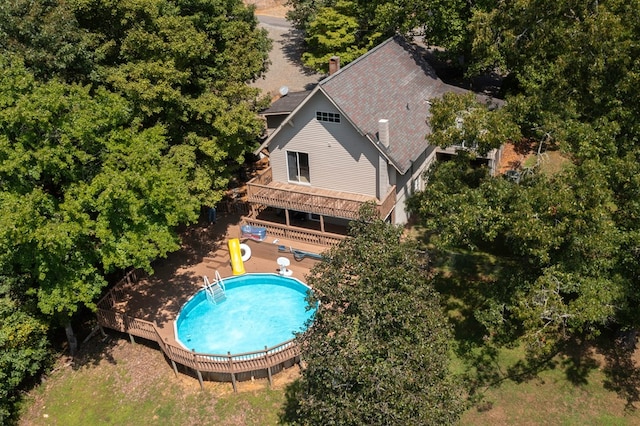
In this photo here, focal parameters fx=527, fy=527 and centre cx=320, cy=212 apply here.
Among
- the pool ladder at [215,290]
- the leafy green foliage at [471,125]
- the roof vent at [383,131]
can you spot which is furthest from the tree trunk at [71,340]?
the leafy green foliage at [471,125]

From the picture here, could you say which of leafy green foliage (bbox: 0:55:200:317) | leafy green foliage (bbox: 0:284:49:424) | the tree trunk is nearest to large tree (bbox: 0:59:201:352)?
leafy green foliage (bbox: 0:55:200:317)

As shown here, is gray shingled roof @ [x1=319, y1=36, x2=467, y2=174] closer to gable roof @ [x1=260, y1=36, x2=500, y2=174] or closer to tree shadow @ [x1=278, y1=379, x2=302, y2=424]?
gable roof @ [x1=260, y1=36, x2=500, y2=174]

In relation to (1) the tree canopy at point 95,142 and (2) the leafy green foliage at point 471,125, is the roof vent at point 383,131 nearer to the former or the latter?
(2) the leafy green foliage at point 471,125

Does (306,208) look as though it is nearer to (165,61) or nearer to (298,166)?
(298,166)

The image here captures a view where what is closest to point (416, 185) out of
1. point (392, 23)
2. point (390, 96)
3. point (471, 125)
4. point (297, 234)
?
point (390, 96)

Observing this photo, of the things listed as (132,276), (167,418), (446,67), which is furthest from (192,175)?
(446,67)

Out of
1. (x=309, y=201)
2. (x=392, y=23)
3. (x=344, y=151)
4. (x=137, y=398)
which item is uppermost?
(x=392, y=23)

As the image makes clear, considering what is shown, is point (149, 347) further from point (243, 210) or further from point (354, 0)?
point (354, 0)
